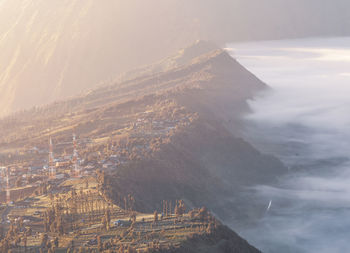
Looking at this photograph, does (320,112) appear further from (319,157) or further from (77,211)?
(77,211)

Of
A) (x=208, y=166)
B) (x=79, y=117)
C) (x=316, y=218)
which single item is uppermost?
(x=79, y=117)

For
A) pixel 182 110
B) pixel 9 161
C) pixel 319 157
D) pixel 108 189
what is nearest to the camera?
pixel 108 189

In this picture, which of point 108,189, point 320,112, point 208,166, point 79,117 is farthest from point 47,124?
point 320,112

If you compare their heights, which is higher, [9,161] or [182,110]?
[182,110]

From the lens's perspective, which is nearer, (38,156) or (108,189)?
(108,189)

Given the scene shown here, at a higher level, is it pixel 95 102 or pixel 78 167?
pixel 95 102

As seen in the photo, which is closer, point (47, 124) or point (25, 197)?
point (25, 197)

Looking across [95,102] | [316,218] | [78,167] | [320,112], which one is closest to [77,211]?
[78,167]

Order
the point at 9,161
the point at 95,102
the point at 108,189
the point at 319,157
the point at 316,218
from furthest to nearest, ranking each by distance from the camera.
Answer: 1. the point at 95,102
2. the point at 319,157
3. the point at 9,161
4. the point at 316,218
5. the point at 108,189

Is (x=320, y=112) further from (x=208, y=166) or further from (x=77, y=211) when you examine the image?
(x=77, y=211)
